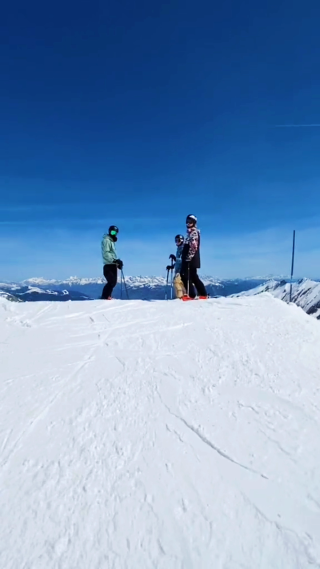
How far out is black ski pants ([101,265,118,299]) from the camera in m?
10.8

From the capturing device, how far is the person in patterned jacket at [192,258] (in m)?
10.2

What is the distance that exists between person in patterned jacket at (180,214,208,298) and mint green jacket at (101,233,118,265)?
8.96 feet

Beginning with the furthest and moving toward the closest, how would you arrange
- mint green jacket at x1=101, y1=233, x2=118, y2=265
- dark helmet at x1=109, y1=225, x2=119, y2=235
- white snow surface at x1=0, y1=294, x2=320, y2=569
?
dark helmet at x1=109, y1=225, x2=119, y2=235 < mint green jacket at x1=101, y1=233, x2=118, y2=265 < white snow surface at x1=0, y1=294, x2=320, y2=569

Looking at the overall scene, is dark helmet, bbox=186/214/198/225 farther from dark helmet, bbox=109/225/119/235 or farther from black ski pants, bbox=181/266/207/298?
dark helmet, bbox=109/225/119/235

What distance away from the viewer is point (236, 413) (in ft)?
15.5

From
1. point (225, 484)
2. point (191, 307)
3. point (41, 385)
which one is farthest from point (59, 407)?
point (191, 307)

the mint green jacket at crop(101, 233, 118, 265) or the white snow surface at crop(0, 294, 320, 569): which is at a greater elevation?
the mint green jacket at crop(101, 233, 118, 265)

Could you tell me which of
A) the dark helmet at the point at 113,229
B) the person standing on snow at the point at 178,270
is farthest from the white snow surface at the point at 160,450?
the dark helmet at the point at 113,229

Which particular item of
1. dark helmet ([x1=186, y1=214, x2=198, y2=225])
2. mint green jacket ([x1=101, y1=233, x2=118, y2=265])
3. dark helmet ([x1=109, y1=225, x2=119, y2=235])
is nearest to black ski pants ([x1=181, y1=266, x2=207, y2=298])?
dark helmet ([x1=186, y1=214, x2=198, y2=225])

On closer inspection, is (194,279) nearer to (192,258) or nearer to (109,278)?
(192,258)

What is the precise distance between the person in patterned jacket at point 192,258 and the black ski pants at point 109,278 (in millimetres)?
2666

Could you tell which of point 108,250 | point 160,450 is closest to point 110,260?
point 108,250

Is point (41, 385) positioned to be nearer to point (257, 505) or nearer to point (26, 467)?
point (26, 467)

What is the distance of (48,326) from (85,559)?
555cm
